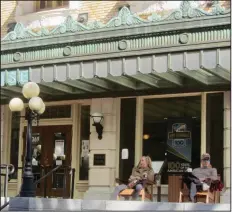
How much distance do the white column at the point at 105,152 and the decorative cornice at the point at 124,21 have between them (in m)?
2.41

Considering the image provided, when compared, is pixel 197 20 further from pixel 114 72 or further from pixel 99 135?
pixel 99 135

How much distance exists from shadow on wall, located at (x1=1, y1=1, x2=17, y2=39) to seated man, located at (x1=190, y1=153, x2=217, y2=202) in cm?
884

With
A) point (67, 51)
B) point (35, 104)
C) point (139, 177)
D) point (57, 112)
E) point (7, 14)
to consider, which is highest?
point (7, 14)

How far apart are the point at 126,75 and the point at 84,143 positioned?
145 inches

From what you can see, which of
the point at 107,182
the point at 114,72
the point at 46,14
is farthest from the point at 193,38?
the point at 46,14

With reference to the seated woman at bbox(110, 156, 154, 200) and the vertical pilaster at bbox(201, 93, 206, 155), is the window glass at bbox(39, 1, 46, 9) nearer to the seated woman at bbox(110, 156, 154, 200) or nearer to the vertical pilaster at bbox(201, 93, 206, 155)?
the vertical pilaster at bbox(201, 93, 206, 155)

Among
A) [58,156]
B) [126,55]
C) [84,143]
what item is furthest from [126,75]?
[58,156]

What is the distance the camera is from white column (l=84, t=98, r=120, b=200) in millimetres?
16578

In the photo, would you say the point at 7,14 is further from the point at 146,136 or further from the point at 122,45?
the point at 146,136

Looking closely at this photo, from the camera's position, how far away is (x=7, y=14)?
65.5ft

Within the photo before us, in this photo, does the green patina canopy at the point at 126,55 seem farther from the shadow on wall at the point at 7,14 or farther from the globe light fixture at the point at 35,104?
the shadow on wall at the point at 7,14

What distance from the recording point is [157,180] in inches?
608

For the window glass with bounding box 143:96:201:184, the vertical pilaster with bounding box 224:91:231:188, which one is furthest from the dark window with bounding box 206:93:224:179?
the window glass with bounding box 143:96:201:184

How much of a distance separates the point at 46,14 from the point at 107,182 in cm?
574
